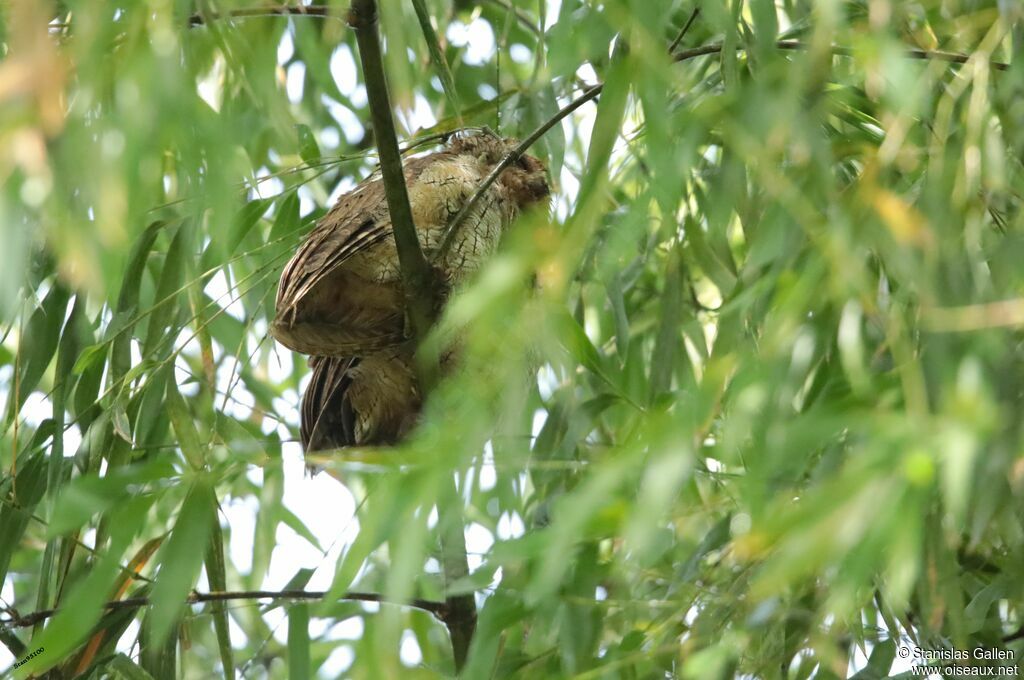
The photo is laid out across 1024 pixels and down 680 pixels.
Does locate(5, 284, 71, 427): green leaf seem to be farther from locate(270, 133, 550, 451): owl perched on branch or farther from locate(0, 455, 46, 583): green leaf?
locate(270, 133, 550, 451): owl perched on branch

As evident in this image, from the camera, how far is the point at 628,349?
2.09 metres

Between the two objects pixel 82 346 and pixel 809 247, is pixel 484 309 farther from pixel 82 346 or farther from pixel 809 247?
pixel 82 346

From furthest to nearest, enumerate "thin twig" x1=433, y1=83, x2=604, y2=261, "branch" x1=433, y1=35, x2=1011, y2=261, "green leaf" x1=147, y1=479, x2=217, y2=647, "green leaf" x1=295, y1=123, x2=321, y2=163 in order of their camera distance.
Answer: "green leaf" x1=295, y1=123, x2=321, y2=163
"thin twig" x1=433, y1=83, x2=604, y2=261
"branch" x1=433, y1=35, x2=1011, y2=261
"green leaf" x1=147, y1=479, x2=217, y2=647

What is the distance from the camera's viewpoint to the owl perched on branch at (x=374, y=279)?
1.76 m

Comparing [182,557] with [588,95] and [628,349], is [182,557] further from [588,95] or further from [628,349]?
[628,349]

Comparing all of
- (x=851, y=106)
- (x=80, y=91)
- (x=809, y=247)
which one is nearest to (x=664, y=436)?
(x=809, y=247)

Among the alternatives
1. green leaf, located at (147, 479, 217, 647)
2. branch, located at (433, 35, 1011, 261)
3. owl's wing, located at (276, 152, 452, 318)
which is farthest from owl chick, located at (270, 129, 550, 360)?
green leaf, located at (147, 479, 217, 647)

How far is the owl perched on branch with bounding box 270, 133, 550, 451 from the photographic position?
69.1 inches

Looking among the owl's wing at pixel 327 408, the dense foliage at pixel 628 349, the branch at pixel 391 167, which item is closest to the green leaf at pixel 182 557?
the dense foliage at pixel 628 349

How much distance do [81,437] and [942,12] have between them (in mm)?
1433

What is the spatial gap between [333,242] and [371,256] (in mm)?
91

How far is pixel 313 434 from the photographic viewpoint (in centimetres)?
207

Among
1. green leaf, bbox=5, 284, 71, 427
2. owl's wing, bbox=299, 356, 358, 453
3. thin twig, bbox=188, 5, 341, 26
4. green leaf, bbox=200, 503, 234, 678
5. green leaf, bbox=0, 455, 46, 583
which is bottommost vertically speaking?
green leaf, bbox=200, 503, 234, 678

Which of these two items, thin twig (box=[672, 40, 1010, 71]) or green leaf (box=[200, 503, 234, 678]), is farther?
green leaf (box=[200, 503, 234, 678])
